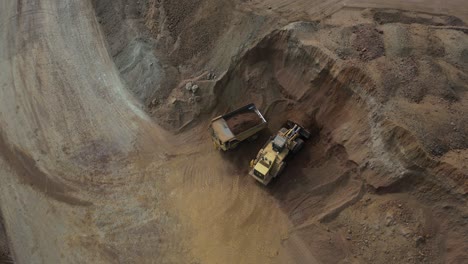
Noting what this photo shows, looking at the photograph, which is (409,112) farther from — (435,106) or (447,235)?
(447,235)

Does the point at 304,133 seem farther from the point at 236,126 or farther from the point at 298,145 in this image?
the point at 236,126

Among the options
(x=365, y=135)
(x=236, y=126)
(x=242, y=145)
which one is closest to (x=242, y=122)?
(x=236, y=126)

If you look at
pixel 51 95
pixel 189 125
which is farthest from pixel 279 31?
pixel 51 95

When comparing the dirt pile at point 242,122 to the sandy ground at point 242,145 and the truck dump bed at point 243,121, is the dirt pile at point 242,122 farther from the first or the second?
the sandy ground at point 242,145

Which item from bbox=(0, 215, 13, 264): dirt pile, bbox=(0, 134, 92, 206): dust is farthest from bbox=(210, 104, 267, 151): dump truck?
bbox=(0, 215, 13, 264): dirt pile

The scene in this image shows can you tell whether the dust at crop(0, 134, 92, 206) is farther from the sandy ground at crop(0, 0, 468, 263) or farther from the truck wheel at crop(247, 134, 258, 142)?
the truck wheel at crop(247, 134, 258, 142)

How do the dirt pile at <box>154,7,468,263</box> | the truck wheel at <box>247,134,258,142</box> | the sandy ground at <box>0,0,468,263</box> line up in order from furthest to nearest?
the truck wheel at <box>247,134,258,142</box>
the sandy ground at <box>0,0,468,263</box>
the dirt pile at <box>154,7,468,263</box>

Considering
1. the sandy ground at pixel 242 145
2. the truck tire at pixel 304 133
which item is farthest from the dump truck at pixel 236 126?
the truck tire at pixel 304 133
